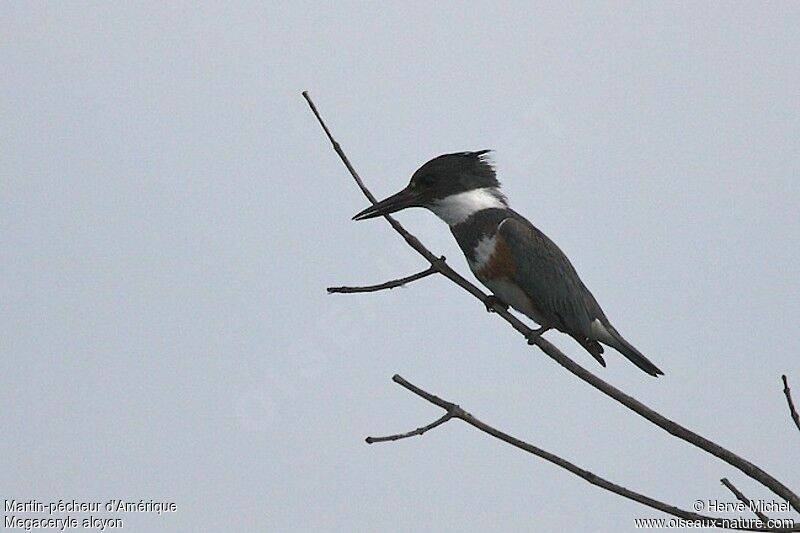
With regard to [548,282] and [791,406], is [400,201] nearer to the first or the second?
[548,282]

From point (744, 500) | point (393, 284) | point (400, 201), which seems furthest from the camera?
point (400, 201)

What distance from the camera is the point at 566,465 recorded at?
299cm

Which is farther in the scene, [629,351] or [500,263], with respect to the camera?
[500,263]

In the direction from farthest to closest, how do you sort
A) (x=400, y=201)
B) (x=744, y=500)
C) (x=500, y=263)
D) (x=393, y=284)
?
(x=400, y=201) < (x=500, y=263) < (x=393, y=284) < (x=744, y=500)

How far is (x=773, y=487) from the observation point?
2.82 metres

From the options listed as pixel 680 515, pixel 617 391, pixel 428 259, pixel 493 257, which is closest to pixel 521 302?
pixel 493 257

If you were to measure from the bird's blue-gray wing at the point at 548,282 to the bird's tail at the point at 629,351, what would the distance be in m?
0.14

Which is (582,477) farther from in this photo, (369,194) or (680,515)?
(369,194)

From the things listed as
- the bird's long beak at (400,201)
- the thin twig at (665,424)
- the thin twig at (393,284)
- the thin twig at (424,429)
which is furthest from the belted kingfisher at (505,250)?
the thin twig at (424,429)

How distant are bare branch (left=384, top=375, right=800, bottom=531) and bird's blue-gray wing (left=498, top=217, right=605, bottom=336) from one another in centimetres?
275

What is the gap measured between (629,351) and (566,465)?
2986mm

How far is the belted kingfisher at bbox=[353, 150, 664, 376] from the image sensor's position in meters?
5.95

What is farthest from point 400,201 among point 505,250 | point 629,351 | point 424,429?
point 424,429

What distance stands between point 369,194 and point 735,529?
2012 mm
